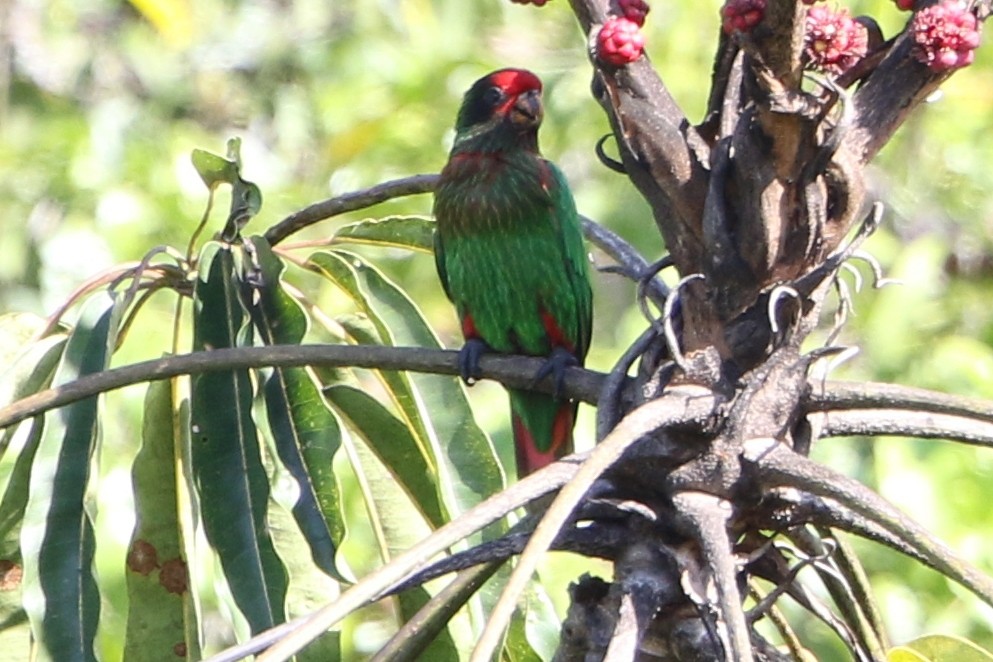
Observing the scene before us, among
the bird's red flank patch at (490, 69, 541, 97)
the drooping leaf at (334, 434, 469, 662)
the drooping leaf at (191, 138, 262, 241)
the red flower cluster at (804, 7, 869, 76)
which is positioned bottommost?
the drooping leaf at (334, 434, 469, 662)

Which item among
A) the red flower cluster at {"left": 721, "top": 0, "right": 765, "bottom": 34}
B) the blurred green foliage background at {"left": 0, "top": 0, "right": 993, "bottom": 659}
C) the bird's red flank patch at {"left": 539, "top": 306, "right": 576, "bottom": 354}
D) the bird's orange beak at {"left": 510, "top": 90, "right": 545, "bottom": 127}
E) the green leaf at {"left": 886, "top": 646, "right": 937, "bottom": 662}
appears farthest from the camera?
the blurred green foliage background at {"left": 0, "top": 0, "right": 993, "bottom": 659}

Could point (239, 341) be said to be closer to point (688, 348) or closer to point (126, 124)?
point (688, 348)

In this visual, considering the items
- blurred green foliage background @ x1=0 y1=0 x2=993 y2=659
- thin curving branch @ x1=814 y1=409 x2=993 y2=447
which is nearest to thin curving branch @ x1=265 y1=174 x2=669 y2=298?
thin curving branch @ x1=814 y1=409 x2=993 y2=447

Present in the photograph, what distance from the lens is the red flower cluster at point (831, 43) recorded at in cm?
129

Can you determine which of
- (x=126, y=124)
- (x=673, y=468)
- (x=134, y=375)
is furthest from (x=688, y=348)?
(x=126, y=124)

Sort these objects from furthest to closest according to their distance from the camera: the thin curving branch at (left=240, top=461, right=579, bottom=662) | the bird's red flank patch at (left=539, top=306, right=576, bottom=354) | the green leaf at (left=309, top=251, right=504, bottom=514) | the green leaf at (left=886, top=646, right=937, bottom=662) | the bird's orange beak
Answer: the bird's orange beak
the bird's red flank patch at (left=539, top=306, right=576, bottom=354)
the green leaf at (left=309, top=251, right=504, bottom=514)
the green leaf at (left=886, top=646, right=937, bottom=662)
the thin curving branch at (left=240, top=461, right=579, bottom=662)

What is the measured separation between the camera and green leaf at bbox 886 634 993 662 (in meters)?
1.42

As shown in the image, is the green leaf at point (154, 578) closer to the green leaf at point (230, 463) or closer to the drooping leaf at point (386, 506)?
the green leaf at point (230, 463)

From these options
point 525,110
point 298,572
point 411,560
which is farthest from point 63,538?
point 525,110

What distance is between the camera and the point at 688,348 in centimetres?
137

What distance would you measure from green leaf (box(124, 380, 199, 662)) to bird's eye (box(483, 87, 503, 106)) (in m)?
1.33

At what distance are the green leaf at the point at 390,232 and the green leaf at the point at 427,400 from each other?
68 millimetres

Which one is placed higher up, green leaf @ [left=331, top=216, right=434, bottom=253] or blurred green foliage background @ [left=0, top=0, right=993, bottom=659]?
blurred green foliage background @ [left=0, top=0, right=993, bottom=659]

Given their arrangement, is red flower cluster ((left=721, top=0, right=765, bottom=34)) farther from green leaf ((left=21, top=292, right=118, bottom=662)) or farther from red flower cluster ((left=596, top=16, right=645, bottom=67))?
green leaf ((left=21, top=292, right=118, bottom=662))
